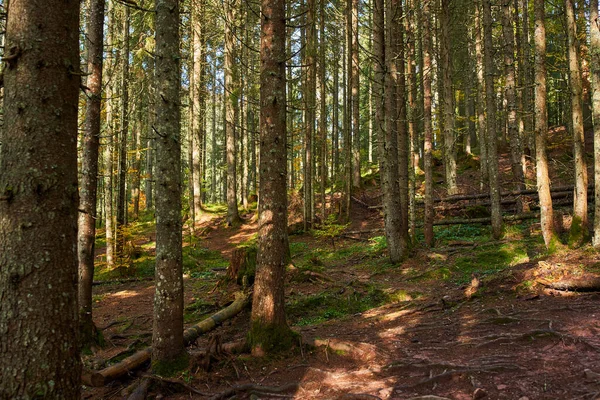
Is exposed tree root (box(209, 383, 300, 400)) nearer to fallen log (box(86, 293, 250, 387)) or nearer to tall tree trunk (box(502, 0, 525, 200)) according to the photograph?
fallen log (box(86, 293, 250, 387))

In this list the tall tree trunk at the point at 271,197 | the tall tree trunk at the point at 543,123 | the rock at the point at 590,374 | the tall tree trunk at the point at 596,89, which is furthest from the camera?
the tall tree trunk at the point at 543,123

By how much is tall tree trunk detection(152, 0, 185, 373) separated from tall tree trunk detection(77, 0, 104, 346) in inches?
89.5

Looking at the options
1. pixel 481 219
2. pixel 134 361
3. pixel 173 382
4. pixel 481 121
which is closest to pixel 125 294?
pixel 134 361

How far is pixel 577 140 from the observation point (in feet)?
30.7

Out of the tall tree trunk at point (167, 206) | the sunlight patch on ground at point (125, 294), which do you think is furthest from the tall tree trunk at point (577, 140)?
the sunlight patch on ground at point (125, 294)

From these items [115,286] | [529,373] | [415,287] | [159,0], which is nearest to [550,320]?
[529,373]

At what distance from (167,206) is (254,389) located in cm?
261

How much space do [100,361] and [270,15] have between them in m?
5.93

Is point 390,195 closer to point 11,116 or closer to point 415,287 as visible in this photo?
point 415,287

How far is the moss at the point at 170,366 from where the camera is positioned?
5.22 m

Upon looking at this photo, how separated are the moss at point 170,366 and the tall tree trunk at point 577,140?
931cm

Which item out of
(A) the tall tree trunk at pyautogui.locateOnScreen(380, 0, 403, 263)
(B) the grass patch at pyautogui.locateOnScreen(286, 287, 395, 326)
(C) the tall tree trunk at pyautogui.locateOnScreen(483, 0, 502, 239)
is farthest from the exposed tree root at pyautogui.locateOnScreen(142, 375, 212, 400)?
(C) the tall tree trunk at pyautogui.locateOnScreen(483, 0, 502, 239)

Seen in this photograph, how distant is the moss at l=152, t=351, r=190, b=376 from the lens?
5.22 meters

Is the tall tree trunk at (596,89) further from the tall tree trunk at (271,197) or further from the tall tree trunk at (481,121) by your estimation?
the tall tree trunk at (481,121)
